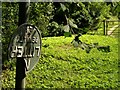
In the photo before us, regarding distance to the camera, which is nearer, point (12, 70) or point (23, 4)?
point (23, 4)

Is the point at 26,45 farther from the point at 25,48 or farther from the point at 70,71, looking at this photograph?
the point at 70,71

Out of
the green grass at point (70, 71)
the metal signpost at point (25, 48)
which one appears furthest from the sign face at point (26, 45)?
the green grass at point (70, 71)

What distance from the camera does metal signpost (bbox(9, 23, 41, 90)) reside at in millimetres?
1096

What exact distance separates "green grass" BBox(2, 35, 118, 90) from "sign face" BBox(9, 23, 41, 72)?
4.23 metres

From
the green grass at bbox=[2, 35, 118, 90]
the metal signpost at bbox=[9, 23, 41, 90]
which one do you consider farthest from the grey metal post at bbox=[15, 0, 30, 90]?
the green grass at bbox=[2, 35, 118, 90]

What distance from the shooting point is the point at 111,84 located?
6.14 metres

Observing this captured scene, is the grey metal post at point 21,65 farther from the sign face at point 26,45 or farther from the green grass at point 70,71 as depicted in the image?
the green grass at point 70,71

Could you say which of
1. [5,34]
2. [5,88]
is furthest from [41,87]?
[5,34]

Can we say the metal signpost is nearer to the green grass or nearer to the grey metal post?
the grey metal post

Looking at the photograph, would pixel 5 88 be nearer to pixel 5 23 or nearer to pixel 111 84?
pixel 5 23

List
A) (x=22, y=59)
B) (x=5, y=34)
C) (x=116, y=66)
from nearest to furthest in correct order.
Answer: (x=22, y=59) < (x=5, y=34) < (x=116, y=66)

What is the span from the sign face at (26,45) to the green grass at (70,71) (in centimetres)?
423

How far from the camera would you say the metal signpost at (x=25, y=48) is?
110cm

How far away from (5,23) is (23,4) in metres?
4.59
